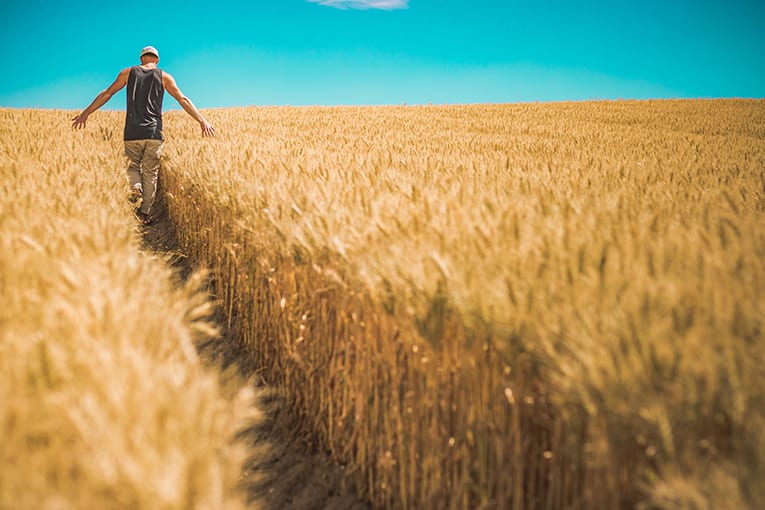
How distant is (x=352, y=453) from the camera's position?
2.39 m

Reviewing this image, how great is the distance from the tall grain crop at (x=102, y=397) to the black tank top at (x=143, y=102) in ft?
16.0

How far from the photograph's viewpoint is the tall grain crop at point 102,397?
936 millimetres

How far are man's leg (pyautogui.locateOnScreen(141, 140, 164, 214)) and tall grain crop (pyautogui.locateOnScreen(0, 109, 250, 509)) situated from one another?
16.8 ft

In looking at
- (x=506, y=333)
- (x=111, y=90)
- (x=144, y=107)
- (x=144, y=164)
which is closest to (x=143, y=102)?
(x=144, y=107)

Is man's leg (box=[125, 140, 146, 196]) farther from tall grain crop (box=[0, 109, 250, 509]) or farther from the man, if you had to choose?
tall grain crop (box=[0, 109, 250, 509])

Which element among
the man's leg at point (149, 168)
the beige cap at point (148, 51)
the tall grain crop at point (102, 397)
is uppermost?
the beige cap at point (148, 51)

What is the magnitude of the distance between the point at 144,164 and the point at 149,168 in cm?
8

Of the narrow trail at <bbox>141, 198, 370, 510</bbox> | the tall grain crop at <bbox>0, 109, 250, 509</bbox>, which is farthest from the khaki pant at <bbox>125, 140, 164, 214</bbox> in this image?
the tall grain crop at <bbox>0, 109, 250, 509</bbox>

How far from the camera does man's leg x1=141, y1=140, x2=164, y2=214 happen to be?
669 cm

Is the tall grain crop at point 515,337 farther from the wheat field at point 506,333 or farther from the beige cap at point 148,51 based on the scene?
the beige cap at point 148,51

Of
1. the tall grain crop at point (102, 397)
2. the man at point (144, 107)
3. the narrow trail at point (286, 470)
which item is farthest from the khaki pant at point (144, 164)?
the tall grain crop at point (102, 397)

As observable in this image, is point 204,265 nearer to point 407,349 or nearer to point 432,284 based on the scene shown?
point 407,349

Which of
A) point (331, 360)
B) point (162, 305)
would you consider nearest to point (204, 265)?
point (331, 360)

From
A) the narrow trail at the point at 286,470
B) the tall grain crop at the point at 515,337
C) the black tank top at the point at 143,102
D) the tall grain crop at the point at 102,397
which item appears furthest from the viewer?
the black tank top at the point at 143,102
